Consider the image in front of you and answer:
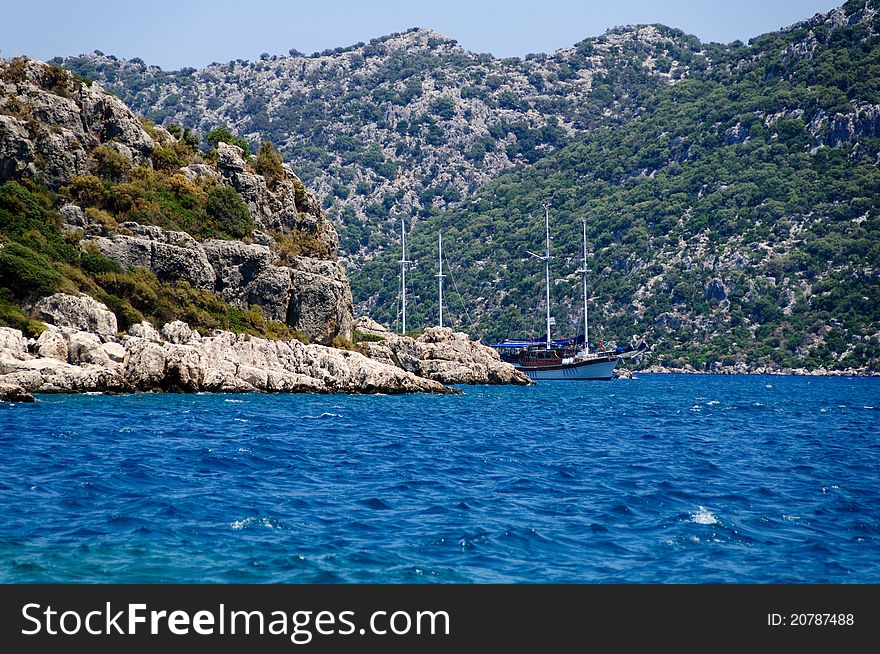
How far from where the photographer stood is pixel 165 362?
2234 inches

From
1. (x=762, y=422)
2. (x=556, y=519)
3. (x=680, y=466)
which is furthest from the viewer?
(x=762, y=422)

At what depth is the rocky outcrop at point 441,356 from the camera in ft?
295

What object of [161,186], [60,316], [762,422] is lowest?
[762,422]

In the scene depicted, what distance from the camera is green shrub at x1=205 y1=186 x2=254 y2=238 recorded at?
8144 centimetres

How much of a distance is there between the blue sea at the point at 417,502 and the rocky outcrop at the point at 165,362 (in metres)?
9.43

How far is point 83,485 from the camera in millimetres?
23078

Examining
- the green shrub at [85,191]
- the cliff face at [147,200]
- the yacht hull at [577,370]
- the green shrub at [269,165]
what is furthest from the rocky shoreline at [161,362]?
the yacht hull at [577,370]

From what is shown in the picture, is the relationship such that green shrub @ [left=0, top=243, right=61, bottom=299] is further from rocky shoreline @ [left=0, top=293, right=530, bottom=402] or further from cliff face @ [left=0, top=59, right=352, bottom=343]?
cliff face @ [left=0, top=59, right=352, bottom=343]

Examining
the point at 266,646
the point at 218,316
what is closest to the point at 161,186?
the point at 218,316

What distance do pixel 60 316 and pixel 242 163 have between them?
34.1 meters

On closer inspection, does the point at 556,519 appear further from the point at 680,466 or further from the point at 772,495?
the point at 680,466

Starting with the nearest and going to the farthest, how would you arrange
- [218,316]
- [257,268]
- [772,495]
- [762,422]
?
[772,495] < [762,422] < [218,316] < [257,268]

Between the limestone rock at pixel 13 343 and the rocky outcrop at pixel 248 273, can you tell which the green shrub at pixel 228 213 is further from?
the limestone rock at pixel 13 343

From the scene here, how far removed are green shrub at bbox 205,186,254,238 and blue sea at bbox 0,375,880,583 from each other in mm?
39137
